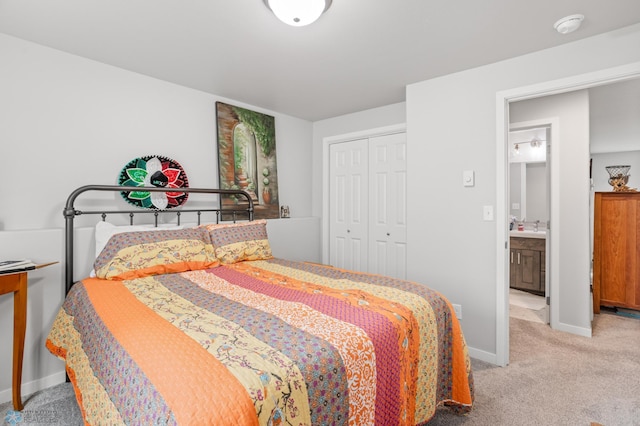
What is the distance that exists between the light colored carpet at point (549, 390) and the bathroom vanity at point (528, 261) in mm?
1378

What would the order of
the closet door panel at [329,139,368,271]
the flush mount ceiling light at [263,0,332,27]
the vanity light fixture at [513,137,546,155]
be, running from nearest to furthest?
the flush mount ceiling light at [263,0,332,27] < the closet door panel at [329,139,368,271] < the vanity light fixture at [513,137,546,155]

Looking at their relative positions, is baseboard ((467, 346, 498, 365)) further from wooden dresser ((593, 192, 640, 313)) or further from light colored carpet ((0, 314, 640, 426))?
wooden dresser ((593, 192, 640, 313))

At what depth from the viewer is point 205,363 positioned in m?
1.00

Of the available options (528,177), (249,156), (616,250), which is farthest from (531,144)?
(249,156)

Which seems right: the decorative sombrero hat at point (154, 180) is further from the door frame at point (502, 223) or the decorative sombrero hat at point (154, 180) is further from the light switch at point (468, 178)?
the door frame at point (502, 223)

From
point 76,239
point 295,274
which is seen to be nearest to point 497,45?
point 295,274

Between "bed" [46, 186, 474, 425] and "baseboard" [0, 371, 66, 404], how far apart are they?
16.2 inches

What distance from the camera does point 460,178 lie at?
271cm

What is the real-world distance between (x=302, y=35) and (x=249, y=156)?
1.61m

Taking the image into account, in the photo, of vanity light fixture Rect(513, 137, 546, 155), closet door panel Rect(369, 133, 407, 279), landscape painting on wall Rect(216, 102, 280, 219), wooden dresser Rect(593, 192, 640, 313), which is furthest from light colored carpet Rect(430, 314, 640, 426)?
vanity light fixture Rect(513, 137, 546, 155)

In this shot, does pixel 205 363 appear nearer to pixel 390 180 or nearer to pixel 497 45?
pixel 497 45

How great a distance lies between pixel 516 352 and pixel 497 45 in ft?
7.82

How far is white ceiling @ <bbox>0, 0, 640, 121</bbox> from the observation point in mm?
1820

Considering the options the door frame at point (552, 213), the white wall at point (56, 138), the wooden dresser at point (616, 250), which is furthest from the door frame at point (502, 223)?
the white wall at point (56, 138)
